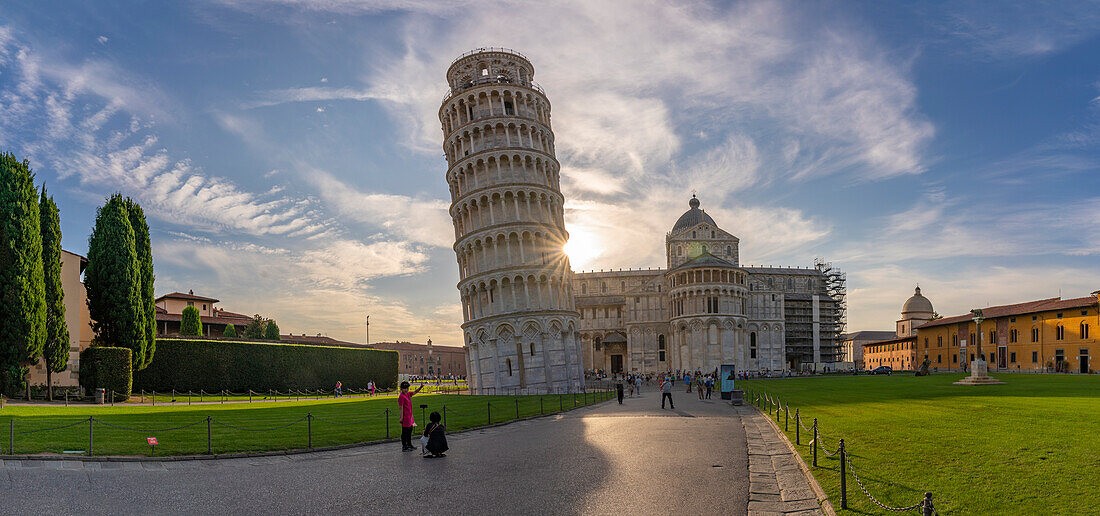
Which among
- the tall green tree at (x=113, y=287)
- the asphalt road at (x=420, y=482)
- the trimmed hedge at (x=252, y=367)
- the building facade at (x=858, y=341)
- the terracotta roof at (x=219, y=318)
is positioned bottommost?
the building facade at (x=858, y=341)

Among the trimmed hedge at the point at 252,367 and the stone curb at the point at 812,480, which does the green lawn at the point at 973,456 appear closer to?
the stone curb at the point at 812,480

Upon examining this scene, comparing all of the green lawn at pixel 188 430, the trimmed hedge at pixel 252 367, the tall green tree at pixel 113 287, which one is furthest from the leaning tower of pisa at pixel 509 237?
the tall green tree at pixel 113 287

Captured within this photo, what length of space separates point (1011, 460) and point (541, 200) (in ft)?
151

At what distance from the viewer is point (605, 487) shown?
12.7 m

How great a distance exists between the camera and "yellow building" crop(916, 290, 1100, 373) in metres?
65.8

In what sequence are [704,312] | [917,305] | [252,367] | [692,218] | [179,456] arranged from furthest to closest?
1. [917,305]
2. [692,218]
3. [704,312]
4. [252,367]
5. [179,456]

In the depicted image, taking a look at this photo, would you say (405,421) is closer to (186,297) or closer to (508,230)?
(508,230)

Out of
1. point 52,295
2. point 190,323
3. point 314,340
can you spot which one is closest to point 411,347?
point 314,340

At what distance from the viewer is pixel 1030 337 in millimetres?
73688

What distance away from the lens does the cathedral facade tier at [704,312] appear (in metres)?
94.1

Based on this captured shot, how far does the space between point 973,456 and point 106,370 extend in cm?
4155

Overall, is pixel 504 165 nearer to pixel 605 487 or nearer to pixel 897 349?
pixel 605 487

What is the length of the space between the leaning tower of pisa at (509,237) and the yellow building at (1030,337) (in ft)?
126

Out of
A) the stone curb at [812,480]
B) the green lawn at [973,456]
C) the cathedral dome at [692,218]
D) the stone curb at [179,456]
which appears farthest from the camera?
the cathedral dome at [692,218]
